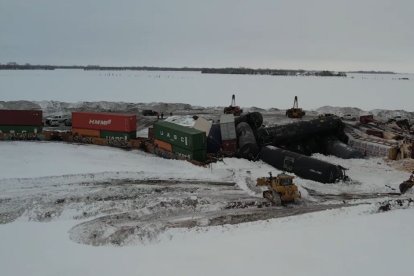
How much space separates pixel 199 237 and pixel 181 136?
1277 centimetres

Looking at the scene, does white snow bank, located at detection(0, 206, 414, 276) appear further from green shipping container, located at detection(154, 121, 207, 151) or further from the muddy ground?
green shipping container, located at detection(154, 121, 207, 151)

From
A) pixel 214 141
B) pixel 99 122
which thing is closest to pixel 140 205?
pixel 214 141

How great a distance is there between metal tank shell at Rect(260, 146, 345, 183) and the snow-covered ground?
20.8 inches

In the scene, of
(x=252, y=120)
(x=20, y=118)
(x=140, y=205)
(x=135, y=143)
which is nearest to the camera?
(x=140, y=205)

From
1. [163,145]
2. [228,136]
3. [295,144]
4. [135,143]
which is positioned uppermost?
[228,136]

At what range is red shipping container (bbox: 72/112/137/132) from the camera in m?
31.0

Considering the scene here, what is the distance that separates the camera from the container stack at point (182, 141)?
85.2ft

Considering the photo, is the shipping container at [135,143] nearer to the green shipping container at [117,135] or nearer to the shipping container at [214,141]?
the green shipping container at [117,135]

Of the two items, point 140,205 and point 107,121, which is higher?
point 107,121

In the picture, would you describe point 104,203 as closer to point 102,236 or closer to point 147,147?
point 102,236

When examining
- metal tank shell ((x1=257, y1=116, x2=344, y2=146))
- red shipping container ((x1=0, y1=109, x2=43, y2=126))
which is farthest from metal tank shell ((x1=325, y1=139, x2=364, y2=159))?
red shipping container ((x1=0, y1=109, x2=43, y2=126))

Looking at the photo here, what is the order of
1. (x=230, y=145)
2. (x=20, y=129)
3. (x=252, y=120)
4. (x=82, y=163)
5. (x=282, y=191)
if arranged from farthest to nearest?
(x=20, y=129) → (x=252, y=120) → (x=230, y=145) → (x=82, y=163) → (x=282, y=191)

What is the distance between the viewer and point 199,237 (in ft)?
47.8

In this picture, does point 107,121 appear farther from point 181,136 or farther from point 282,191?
point 282,191
